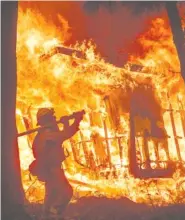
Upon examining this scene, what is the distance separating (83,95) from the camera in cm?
345

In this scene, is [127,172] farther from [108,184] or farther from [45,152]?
[45,152]

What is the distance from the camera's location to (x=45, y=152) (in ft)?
10.9

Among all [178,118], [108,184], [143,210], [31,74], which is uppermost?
[31,74]

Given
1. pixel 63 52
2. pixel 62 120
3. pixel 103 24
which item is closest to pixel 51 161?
pixel 62 120

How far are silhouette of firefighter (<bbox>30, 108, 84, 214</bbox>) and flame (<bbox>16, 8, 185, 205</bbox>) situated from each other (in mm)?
53

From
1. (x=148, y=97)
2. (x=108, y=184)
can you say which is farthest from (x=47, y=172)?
(x=148, y=97)

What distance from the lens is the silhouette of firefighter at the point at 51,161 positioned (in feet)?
10.8

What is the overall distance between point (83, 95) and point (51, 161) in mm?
600

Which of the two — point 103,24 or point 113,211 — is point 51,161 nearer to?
point 113,211

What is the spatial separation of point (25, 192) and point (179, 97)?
1512mm

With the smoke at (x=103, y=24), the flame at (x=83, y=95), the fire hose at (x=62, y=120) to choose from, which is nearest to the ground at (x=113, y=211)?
the flame at (x=83, y=95)

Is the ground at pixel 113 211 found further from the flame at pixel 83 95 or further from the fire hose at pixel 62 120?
the fire hose at pixel 62 120

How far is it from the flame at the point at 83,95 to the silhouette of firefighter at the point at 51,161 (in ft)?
0.17

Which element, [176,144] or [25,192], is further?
[176,144]
